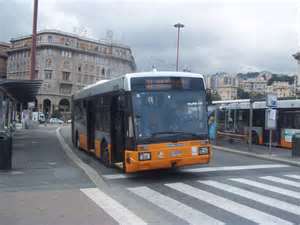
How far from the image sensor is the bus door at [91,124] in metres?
16.6

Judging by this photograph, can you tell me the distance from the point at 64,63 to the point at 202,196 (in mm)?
111304

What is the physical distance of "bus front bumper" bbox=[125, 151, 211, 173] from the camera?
36.3 feet

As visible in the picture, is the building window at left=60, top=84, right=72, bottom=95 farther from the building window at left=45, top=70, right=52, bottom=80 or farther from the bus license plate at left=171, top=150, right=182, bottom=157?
the bus license plate at left=171, top=150, right=182, bottom=157

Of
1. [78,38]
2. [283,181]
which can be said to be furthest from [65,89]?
[283,181]

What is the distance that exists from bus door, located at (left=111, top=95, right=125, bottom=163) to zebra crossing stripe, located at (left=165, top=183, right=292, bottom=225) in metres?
2.20

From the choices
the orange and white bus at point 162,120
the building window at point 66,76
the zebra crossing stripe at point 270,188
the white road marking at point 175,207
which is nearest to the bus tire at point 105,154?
the orange and white bus at point 162,120

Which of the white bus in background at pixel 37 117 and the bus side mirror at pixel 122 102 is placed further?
the white bus in background at pixel 37 117

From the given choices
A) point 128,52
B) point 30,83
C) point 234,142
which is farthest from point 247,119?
point 128,52

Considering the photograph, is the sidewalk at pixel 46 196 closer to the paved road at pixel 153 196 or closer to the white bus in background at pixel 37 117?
the paved road at pixel 153 196

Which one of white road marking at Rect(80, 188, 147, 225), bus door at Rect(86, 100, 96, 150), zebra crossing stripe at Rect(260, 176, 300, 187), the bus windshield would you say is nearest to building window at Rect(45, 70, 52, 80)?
bus door at Rect(86, 100, 96, 150)

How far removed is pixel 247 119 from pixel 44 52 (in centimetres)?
9463

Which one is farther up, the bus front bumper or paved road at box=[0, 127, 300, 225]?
the bus front bumper

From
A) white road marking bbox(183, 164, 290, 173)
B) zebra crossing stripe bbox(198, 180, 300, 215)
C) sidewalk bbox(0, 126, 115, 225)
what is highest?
white road marking bbox(183, 164, 290, 173)

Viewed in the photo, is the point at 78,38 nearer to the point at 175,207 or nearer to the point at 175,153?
the point at 175,153
